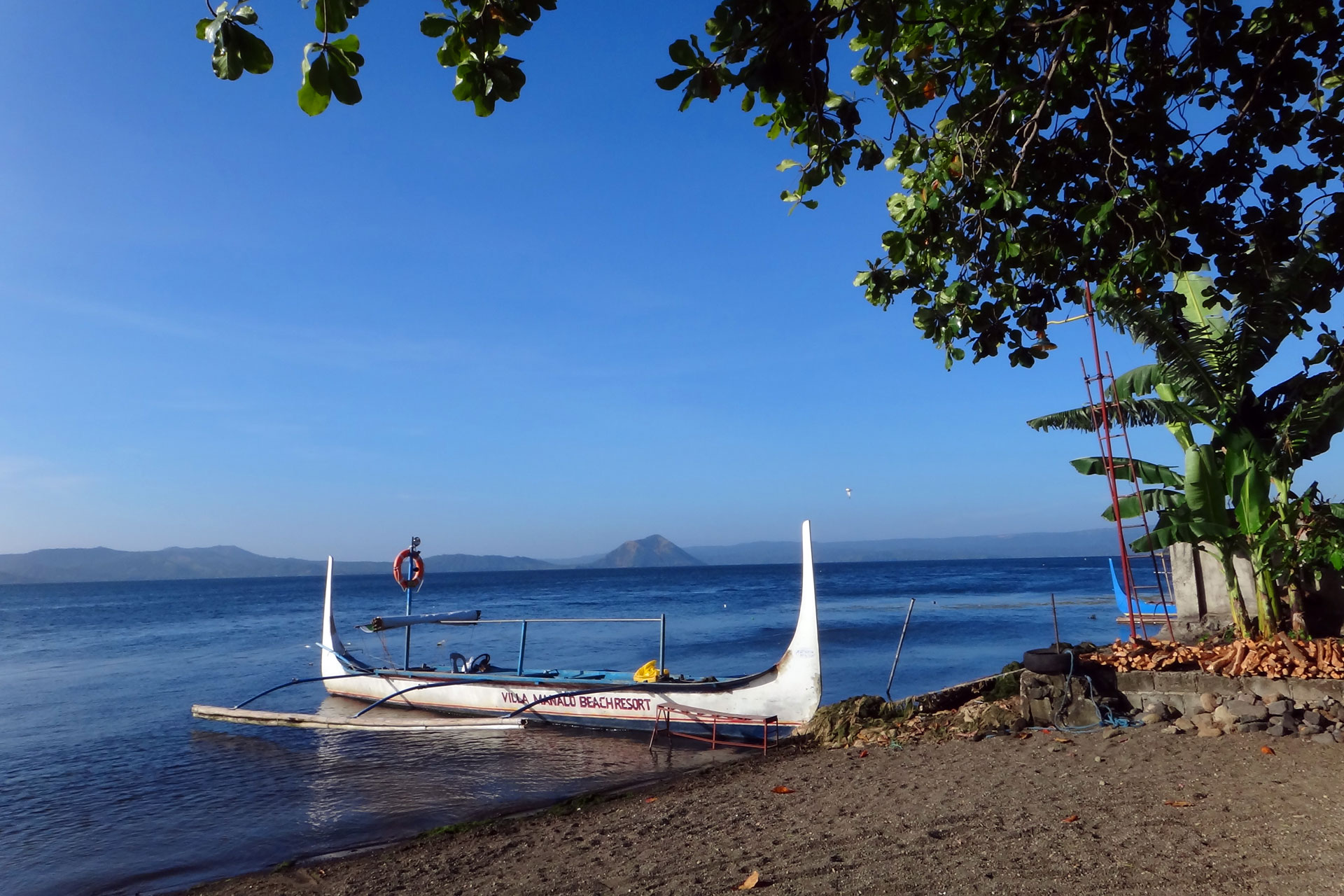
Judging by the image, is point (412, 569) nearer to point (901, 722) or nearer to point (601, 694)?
point (601, 694)

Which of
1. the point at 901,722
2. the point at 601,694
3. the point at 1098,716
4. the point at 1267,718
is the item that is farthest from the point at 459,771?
the point at 1267,718

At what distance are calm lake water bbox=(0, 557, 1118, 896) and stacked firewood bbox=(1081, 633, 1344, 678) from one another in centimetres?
551

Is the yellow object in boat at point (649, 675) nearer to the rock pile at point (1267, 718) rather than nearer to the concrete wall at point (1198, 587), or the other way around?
the rock pile at point (1267, 718)

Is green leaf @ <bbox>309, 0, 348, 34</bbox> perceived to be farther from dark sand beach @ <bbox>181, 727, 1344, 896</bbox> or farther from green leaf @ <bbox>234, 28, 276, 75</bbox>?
dark sand beach @ <bbox>181, 727, 1344, 896</bbox>

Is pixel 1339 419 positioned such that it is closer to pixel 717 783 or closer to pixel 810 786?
pixel 810 786

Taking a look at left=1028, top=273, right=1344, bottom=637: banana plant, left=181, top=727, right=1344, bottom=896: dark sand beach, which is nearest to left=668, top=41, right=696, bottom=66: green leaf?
left=181, top=727, right=1344, bottom=896: dark sand beach

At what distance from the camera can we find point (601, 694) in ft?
42.0

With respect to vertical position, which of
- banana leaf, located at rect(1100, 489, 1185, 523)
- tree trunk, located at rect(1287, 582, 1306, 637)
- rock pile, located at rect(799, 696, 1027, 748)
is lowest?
rock pile, located at rect(799, 696, 1027, 748)

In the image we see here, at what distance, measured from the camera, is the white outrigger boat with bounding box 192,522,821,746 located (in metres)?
11.5

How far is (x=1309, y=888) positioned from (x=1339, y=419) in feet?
21.9

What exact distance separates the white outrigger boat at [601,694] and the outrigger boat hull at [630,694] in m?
0.01

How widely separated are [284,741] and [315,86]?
14.2 metres

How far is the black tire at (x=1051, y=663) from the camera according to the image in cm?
870

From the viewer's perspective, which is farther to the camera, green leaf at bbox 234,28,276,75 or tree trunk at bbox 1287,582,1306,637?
tree trunk at bbox 1287,582,1306,637
